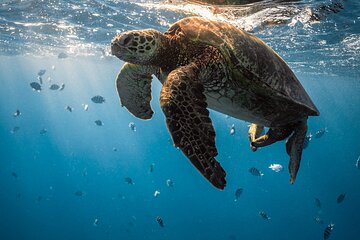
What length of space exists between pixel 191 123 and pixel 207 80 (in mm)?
1005

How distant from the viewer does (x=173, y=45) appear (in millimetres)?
3883

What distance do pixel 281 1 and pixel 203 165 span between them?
7.60 m

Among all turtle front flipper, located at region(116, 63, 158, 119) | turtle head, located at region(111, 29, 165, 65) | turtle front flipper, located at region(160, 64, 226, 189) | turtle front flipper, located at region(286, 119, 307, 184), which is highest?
turtle head, located at region(111, 29, 165, 65)

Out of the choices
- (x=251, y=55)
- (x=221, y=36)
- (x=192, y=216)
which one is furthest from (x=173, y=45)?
(x=192, y=216)

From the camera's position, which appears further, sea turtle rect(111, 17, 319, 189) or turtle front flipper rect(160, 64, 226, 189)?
sea turtle rect(111, 17, 319, 189)

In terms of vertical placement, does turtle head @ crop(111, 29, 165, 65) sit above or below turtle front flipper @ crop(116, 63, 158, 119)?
above

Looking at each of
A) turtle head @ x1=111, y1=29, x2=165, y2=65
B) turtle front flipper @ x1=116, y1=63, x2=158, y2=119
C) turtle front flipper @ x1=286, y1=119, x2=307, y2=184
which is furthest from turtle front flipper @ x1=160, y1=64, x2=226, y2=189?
turtle front flipper @ x1=286, y1=119, x2=307, y2=184

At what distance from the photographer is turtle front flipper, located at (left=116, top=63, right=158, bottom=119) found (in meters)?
4.58

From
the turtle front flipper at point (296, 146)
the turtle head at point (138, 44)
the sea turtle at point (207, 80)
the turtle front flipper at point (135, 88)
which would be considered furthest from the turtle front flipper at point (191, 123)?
the turtle front flipper at point (296, 146)

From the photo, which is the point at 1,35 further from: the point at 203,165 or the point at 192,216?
the point at 192,216

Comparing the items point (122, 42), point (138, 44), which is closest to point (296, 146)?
point (138, 44)

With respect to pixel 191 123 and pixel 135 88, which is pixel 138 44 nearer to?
pixel 135 88

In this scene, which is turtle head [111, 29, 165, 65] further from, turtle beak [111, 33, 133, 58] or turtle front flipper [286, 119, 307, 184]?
turtle front flipper [286, 119, 307, 184]

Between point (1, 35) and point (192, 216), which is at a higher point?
point (1, 35)
